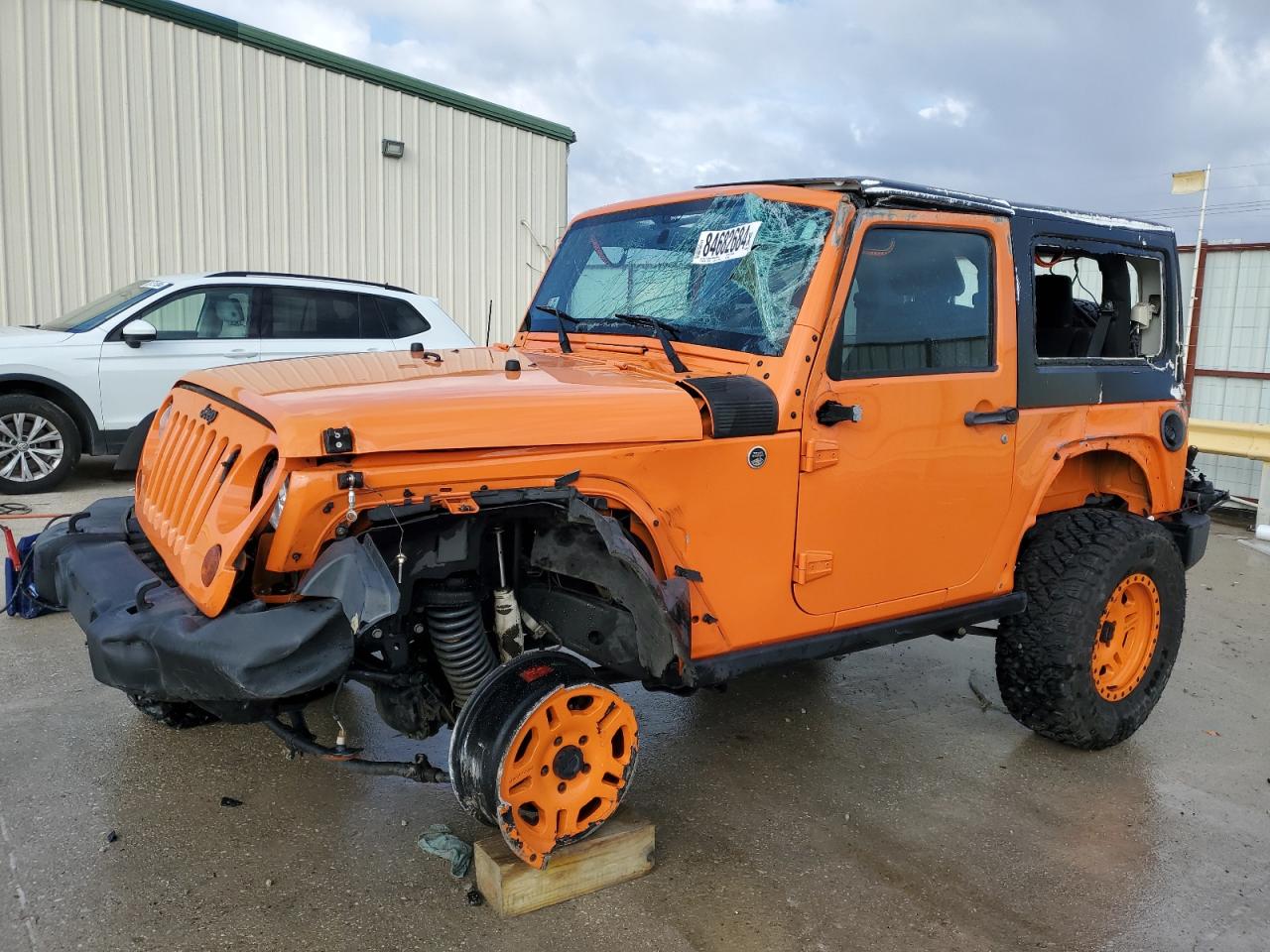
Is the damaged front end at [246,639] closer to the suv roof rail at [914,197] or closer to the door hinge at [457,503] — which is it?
the door hinge at [457,503]

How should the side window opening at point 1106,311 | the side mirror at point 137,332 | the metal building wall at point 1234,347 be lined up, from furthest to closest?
the metal building wall at point 1234,347
the side mirror at point 137,332
the side window opening at point 1106,311

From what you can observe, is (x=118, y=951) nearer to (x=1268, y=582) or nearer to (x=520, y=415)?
(x=520, y=415)

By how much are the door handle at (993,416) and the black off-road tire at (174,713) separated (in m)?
3.05

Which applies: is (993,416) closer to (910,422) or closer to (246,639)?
(910,422)

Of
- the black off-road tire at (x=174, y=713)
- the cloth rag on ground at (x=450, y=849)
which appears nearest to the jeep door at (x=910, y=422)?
the cloth rag on ground at (x=450, y=849)

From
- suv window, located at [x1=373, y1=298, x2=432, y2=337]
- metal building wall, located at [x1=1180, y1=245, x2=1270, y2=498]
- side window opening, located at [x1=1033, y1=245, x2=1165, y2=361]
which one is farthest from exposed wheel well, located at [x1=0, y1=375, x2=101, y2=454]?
Result: metal building wall, located at [x1=1180, y1=245, x2=1270, y2=498]

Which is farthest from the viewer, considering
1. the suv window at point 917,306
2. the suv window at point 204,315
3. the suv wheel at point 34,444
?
the suv window at point 204,315

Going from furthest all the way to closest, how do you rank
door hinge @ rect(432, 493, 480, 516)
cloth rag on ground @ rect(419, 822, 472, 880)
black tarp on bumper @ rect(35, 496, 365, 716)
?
cloth rag on ground @ rect(419, 822, 472, 880) < door hinge @ rect(432, 493, 480, 516) < black tarp on bumper @ rect(35, 496, 365, 716)

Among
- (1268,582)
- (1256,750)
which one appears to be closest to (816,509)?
(1256,750)

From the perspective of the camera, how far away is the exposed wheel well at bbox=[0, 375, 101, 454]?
7.84 metres

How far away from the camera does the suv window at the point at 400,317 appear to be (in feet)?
29.9

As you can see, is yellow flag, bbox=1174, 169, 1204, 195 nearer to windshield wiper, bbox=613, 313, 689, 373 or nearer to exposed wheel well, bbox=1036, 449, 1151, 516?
exposed wheel well, bbox=1036, 449, 1151, 516

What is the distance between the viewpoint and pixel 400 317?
30.1ft

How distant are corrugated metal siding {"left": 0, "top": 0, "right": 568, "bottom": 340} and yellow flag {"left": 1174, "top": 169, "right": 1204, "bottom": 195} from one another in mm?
8902
